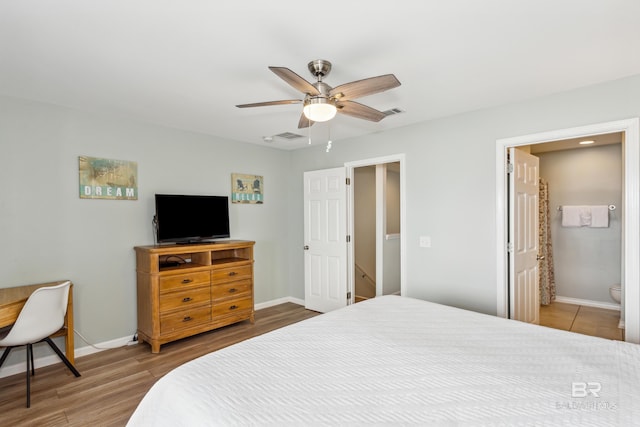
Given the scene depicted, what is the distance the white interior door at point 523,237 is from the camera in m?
3.05

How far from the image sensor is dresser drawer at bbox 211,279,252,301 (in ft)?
12.1

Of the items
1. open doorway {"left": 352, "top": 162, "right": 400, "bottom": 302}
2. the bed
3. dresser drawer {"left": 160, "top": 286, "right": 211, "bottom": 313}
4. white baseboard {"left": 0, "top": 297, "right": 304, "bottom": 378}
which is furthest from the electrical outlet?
white baseboard {"left": 0, "top": 297, "right": 304, "bottom": 378}

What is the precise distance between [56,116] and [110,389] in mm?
2465

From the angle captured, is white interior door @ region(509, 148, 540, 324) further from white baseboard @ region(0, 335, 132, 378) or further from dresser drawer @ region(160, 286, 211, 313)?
white baseboard @ region(0, 335, 132, 378)

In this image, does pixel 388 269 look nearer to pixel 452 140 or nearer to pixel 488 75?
pixel 452 140

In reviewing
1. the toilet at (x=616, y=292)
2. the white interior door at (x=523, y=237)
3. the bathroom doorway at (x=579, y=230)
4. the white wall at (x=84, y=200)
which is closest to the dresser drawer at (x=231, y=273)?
the white wall at (x=84, y=200)

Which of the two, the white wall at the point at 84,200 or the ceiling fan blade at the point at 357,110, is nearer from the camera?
the ceiling fan blade at the point at 357,110

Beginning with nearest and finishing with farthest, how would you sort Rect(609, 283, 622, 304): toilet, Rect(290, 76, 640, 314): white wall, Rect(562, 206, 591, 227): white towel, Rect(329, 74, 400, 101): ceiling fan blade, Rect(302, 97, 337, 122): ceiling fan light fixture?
Rect(329, 74, 400, 101): ceiling fan blade < Rect(302, 97, 337, 122): ceiling fan light fixture < Rect(290, 76, 640, 314): white wall < Rect(609, 283, 622, 304): toilet < Rect(562, 206, 591, 227): white towel

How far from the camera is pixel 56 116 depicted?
9.80 ft

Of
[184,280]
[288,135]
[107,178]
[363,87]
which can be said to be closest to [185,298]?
[184,280]

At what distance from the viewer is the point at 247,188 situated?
4531mm

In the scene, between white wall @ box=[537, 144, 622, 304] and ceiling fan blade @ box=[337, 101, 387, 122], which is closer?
ceiling fan blade @ box=[337, 101, 387, 122]

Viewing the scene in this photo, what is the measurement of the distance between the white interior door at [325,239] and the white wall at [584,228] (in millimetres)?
3375
